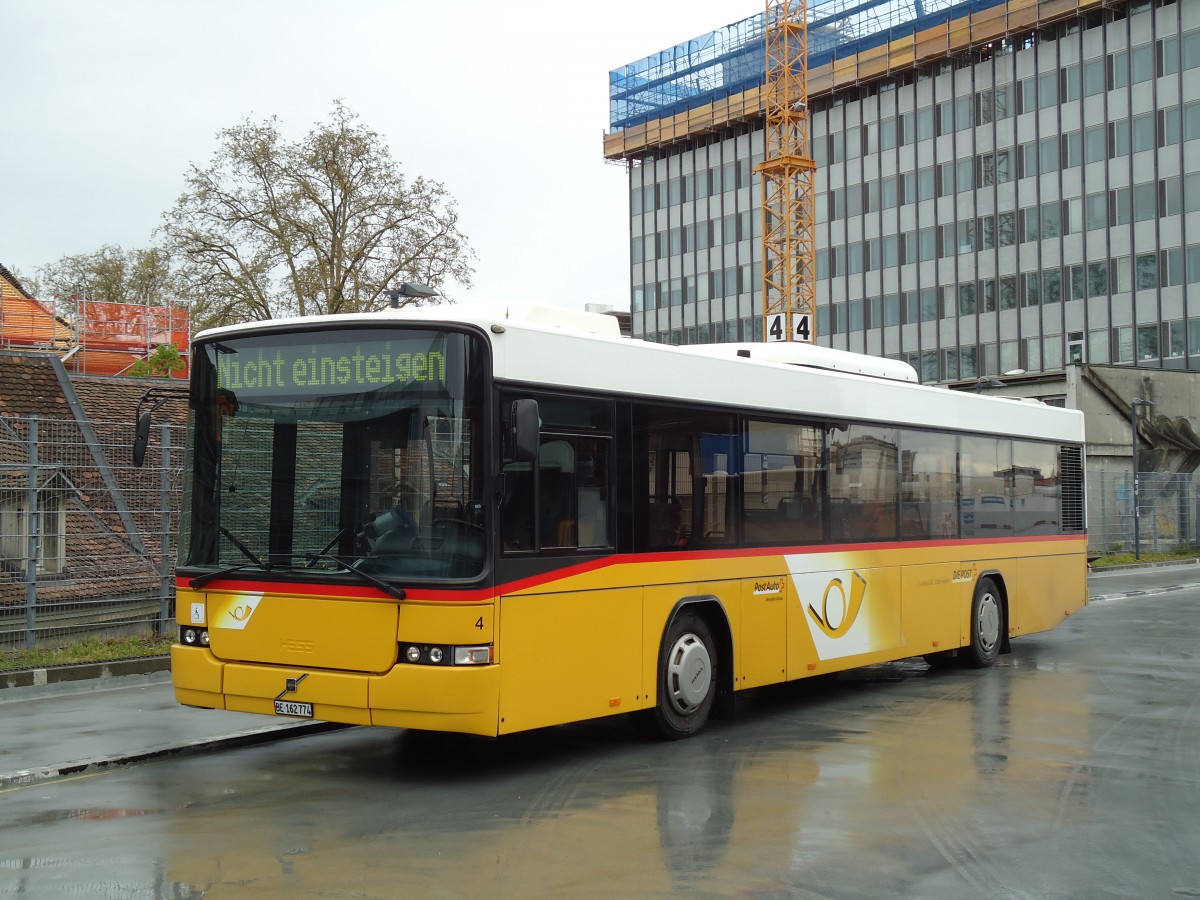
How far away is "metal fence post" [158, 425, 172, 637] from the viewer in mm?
16391

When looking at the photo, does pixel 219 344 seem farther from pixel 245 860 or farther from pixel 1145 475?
pixel 1145 475

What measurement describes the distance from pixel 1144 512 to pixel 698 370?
3624cm

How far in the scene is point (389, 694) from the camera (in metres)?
8.55

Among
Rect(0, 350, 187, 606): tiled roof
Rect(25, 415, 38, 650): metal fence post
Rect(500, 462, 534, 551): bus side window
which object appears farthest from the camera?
Rect(0, 350, 187, 606): tiled roof

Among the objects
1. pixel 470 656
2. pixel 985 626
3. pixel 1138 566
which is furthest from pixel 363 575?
pixel 1138 566

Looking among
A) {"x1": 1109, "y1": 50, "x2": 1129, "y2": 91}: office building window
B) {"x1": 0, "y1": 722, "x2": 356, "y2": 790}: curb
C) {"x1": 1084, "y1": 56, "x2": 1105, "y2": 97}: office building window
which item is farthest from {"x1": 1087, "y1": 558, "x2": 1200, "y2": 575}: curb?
{"x1": 1084, "y1": 56, "x2": 1105, "y2": 97}: office building window

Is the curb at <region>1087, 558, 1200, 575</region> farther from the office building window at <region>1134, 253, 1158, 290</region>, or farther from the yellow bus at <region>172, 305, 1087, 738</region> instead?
the yellow bus at <region>172, 305, 1087, 738</region>

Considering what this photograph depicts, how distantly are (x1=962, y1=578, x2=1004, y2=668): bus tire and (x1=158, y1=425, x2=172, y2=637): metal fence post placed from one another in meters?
9.26

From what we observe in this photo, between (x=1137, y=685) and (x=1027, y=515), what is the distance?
308cm

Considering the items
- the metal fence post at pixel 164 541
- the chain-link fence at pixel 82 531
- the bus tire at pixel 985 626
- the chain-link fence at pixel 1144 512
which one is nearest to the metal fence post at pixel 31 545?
the chain-link fence at pixel 82 531

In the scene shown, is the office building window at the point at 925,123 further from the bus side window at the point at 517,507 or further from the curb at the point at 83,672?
the bus side window at the point at 517,507

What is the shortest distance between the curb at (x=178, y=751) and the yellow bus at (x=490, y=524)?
553 millimetres

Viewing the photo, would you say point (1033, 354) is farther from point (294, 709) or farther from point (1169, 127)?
point (294, 709)

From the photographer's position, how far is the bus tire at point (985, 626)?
15.0 m
